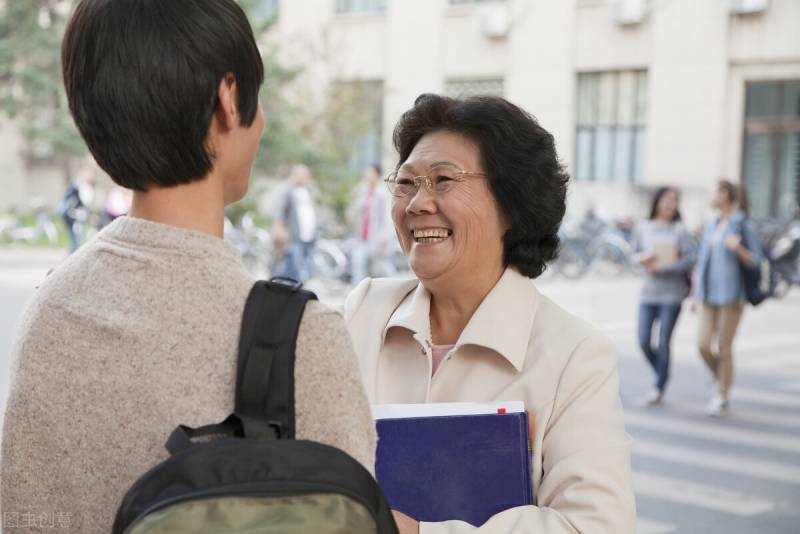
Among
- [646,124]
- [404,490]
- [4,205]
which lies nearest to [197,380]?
[404,490]

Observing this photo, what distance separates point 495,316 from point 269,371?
137cm

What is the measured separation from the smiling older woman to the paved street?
350cm

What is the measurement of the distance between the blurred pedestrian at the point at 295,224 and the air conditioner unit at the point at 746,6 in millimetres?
14948

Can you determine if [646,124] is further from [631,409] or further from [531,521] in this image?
[531,521]

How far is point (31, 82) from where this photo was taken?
28594mm

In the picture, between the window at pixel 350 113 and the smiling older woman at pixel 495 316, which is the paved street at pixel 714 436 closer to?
the smiling older woman at pixel 495 316

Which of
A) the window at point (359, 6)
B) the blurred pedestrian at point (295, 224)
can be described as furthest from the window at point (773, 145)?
the blurred pedestrian at point (295, 224)

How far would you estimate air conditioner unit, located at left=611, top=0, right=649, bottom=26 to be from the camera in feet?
90.9

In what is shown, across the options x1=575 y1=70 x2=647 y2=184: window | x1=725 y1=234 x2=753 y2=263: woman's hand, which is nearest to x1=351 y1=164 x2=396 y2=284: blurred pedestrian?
x1=725 y1=234 x2=753 y2=263: woman's hand

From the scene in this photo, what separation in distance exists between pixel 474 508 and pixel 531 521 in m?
0.12

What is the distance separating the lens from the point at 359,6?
1286 inches

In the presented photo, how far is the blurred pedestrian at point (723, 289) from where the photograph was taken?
9.41 meters

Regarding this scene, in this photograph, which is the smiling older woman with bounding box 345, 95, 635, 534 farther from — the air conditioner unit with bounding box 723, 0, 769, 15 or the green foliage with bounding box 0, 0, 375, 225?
the air conditioner unit with bounding box 723, 0, 769, 15

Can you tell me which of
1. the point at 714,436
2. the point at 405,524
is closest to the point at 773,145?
the point at 714,436
